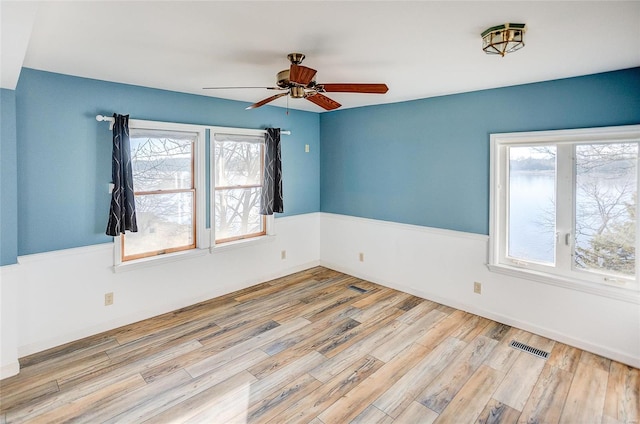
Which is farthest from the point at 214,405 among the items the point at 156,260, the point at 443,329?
the point at 443,329

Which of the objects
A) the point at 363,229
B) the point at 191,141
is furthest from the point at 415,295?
the point at 191,141

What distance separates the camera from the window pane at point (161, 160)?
3.66 meters

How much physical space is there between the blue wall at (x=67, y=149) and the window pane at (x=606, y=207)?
4.07m

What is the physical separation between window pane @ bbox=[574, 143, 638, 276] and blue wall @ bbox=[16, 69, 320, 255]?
4.07 meters

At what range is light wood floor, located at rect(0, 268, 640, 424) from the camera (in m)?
2.40

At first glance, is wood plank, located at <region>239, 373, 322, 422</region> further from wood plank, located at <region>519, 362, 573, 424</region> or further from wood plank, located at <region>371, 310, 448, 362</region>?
wood plank, located at <region>519, 362, 573, 424</region>

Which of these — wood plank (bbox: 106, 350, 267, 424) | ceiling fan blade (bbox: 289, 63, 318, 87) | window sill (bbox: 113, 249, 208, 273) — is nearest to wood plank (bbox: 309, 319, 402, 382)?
wood plank (bbox: 106, 350, 267, 424)

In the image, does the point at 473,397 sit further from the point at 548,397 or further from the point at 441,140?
the point at 441,140

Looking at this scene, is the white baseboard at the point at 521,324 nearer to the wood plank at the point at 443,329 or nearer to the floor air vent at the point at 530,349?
the wood plank at the point at 443,329

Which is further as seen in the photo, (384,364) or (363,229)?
(363,229)

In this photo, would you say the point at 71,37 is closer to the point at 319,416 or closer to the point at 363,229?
the point at 319,416

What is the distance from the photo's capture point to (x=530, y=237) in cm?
358

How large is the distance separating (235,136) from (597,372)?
4.31 metres

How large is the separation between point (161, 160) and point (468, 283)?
368 centimetres
